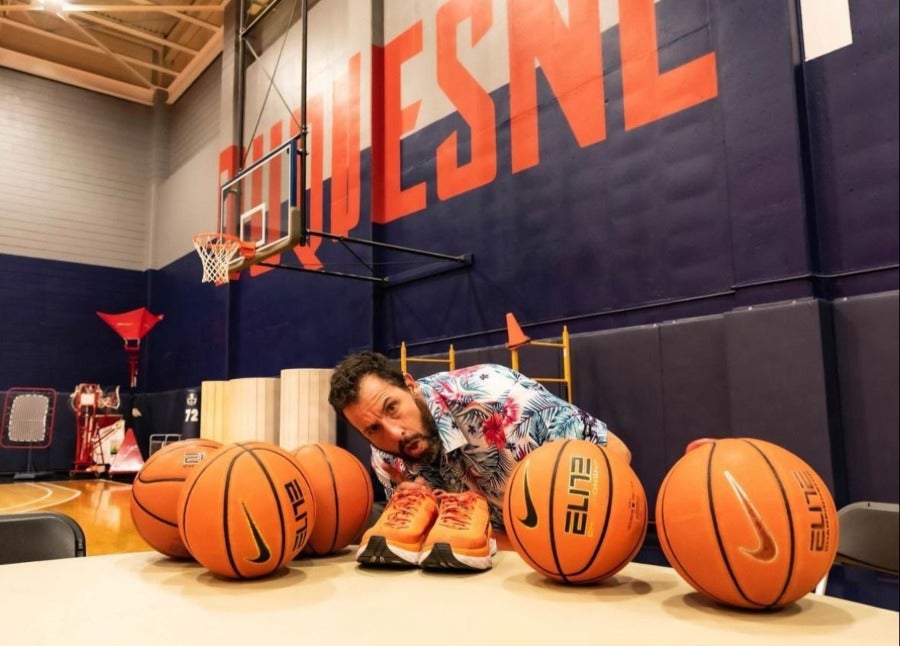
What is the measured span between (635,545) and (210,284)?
8.38 metres

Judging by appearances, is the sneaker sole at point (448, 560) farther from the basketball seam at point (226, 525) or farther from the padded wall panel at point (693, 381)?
the padded wall panel at point (693, 381)

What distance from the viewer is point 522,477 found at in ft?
4.38

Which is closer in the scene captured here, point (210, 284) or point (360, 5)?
point (360, 5)

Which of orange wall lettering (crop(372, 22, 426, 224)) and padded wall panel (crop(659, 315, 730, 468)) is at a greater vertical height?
orange wall lettering (crop(372, 22, 426, 224))

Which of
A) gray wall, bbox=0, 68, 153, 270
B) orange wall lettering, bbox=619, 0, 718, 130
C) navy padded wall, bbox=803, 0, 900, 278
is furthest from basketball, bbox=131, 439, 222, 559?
gray wall, bbox=0, 68, 153, 270

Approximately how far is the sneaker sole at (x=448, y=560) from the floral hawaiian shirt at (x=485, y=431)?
1.52 ft

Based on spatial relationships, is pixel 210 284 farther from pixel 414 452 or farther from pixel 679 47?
pixel 414 452

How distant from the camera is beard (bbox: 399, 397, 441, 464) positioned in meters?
1.69

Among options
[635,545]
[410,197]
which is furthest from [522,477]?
[410,197]

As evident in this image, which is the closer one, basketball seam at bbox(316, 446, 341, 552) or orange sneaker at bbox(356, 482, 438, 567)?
orange sneaker at bbox(356, 482, 438, 567)

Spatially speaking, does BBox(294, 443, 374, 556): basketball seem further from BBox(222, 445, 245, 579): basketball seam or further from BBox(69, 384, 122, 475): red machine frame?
BBox(69, 384, 122, 475): red machine frame

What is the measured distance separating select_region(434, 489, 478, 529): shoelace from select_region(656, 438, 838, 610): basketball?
1.51 ft

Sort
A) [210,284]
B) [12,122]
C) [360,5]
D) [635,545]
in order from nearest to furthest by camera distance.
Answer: [635,545]
[360,5]
[210,284]
[12,122]

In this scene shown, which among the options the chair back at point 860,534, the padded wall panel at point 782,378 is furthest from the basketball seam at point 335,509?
the padded wall panel at point 782,378
